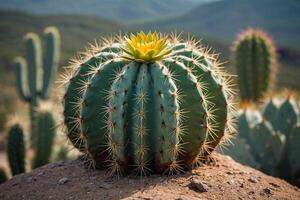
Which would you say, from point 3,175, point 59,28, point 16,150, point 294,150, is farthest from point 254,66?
point 59,28

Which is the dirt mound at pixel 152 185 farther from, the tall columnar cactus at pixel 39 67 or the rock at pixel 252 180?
the tall columnar cactus at pixel 39 67

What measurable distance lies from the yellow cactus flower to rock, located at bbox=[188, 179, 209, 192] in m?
1.01

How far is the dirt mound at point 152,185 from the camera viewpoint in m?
3.65

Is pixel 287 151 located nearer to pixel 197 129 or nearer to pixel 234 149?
pixel 234 149

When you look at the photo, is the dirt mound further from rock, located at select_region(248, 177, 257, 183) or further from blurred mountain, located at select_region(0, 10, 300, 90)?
blurred mountain, located at select_region(0, 10, 300, 90)

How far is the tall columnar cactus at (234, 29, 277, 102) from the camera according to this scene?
9.25 m

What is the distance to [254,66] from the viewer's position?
9328 millimetres

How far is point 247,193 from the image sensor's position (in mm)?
3873

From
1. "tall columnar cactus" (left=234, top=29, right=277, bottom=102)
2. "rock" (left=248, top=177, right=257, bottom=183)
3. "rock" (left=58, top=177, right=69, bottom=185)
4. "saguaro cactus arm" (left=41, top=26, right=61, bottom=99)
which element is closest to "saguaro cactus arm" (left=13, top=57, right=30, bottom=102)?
"saguaro cactus arm" (left=41, top=26, right=61, bottom=99)

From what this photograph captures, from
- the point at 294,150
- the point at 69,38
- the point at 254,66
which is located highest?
the point at 69,38

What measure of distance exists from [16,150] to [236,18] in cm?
14828

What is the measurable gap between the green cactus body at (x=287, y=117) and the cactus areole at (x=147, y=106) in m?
1.89

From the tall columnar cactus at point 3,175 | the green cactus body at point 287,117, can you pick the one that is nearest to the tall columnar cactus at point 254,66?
the green cactus body at point 287,117

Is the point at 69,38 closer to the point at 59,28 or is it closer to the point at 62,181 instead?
the point at 59,28
